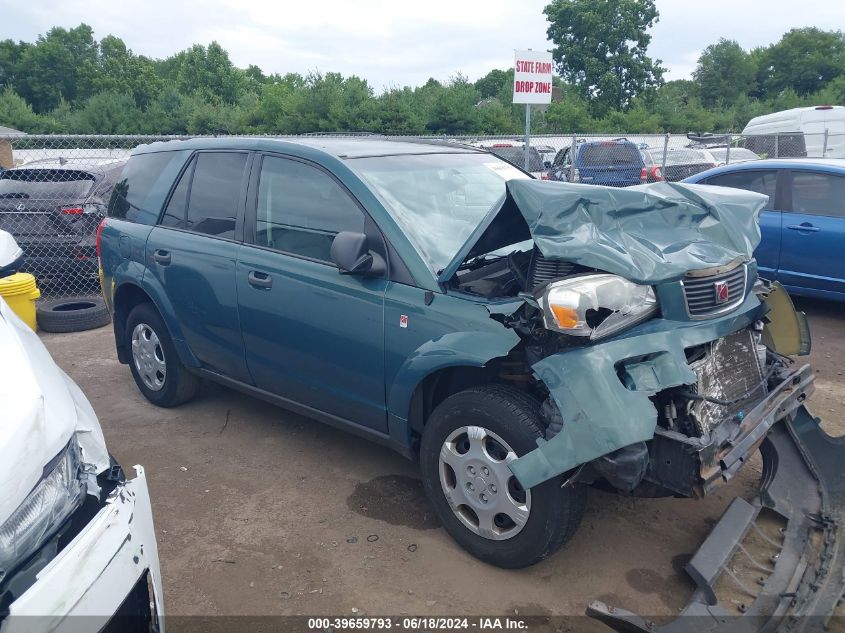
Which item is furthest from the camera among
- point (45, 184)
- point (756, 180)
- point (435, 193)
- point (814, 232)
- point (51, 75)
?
point (51, 75)

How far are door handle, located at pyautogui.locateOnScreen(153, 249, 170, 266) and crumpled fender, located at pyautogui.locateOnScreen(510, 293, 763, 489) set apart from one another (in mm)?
2853

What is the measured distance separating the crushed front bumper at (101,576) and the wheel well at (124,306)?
318 centimetres

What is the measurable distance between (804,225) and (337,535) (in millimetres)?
5715

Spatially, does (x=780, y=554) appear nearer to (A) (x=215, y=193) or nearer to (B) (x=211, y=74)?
(A) (x=215, y=193)

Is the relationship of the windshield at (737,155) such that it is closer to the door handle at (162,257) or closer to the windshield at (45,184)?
the windshield at (45,184)

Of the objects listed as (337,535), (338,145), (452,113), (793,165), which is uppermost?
(452,113)

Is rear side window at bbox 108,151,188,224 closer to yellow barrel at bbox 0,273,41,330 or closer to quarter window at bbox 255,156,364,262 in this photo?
quarter window at bbox 255,156,364,262

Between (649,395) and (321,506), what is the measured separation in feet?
6.40

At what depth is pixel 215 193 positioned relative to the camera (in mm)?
4430

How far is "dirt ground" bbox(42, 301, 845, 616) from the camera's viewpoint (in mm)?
3033

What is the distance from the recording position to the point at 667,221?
3.24 m

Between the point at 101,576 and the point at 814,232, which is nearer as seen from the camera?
the point at 101,576

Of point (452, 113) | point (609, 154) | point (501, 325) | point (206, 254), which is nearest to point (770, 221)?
point (501, 325)

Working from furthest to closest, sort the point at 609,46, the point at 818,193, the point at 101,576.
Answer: the point at 609,46 < the point at 818,193 < the point at 101,576
